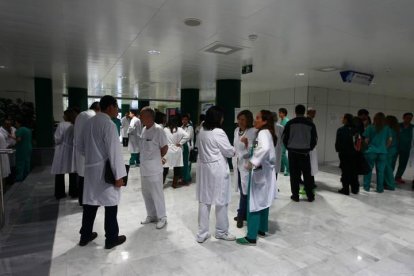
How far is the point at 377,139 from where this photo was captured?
5.14m

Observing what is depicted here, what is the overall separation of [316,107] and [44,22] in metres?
7.76

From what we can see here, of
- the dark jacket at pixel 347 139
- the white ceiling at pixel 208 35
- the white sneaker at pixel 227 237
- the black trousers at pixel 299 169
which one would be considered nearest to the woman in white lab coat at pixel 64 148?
the white ceiling at pixel 208 35

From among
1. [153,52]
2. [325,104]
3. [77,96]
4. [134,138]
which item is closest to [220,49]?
[153,52]

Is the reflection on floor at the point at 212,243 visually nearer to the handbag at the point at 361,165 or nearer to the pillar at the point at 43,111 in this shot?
the handbag at the point at 361,165

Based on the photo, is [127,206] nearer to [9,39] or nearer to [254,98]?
[9,39]

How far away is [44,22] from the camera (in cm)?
336

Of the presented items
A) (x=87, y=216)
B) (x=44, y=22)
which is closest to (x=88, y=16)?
(x=44, y=22)

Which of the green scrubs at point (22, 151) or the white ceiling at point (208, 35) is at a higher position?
the white ceiling at point (208, 35)

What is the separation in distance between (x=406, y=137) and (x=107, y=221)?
641 cm

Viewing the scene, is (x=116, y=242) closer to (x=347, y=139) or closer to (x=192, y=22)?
(x=192, y=22)

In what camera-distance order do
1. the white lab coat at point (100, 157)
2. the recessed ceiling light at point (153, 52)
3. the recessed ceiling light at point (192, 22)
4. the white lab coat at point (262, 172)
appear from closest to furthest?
the white lab coat at point (100, 157) < the white lab coat at point (262, 172) < the recessed ceiling light at point (192, 22) < the recessed ceiling light at point (153, 52)

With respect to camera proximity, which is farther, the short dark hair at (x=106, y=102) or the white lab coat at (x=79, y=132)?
the white lab coat at (x=79, y=132)

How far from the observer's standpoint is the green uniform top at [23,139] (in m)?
5.81

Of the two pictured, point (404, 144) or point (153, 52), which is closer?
point (153, 52)
